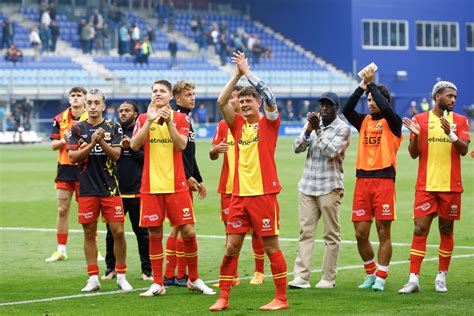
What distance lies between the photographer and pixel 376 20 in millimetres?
68188

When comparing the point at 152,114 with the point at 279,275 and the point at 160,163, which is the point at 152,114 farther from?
the point at 279,275

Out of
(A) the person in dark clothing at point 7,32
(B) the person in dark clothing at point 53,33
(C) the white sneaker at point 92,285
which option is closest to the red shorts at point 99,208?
(C) the white sneaker at point 92,285

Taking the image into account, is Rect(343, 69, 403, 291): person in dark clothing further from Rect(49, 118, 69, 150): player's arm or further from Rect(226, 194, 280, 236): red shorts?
Rect(49, 118, 69, 150): player's arm

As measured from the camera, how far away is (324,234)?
38.4 feet

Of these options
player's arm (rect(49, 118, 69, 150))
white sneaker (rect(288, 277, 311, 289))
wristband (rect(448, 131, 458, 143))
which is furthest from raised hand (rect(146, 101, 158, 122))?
player's arm (rect(49, 118, 69, 150))

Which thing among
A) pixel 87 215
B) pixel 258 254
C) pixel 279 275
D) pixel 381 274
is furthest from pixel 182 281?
pixel 381 274

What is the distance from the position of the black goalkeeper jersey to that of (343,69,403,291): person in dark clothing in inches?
100

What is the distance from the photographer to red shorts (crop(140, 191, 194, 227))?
11047 mm


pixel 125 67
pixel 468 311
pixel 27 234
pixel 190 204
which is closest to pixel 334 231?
pixel 190 204

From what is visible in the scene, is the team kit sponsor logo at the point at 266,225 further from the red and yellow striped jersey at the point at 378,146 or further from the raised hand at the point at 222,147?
the red and yellow striped jersey at the point at 378,146

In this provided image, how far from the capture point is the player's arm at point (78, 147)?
37.3 ft

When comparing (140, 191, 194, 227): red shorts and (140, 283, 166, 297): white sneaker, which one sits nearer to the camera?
(140, 283, 166, 297): white sneaker

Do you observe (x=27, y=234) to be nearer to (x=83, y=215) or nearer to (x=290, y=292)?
(x=83, y=215)

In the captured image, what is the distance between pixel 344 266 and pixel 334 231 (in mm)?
1778
